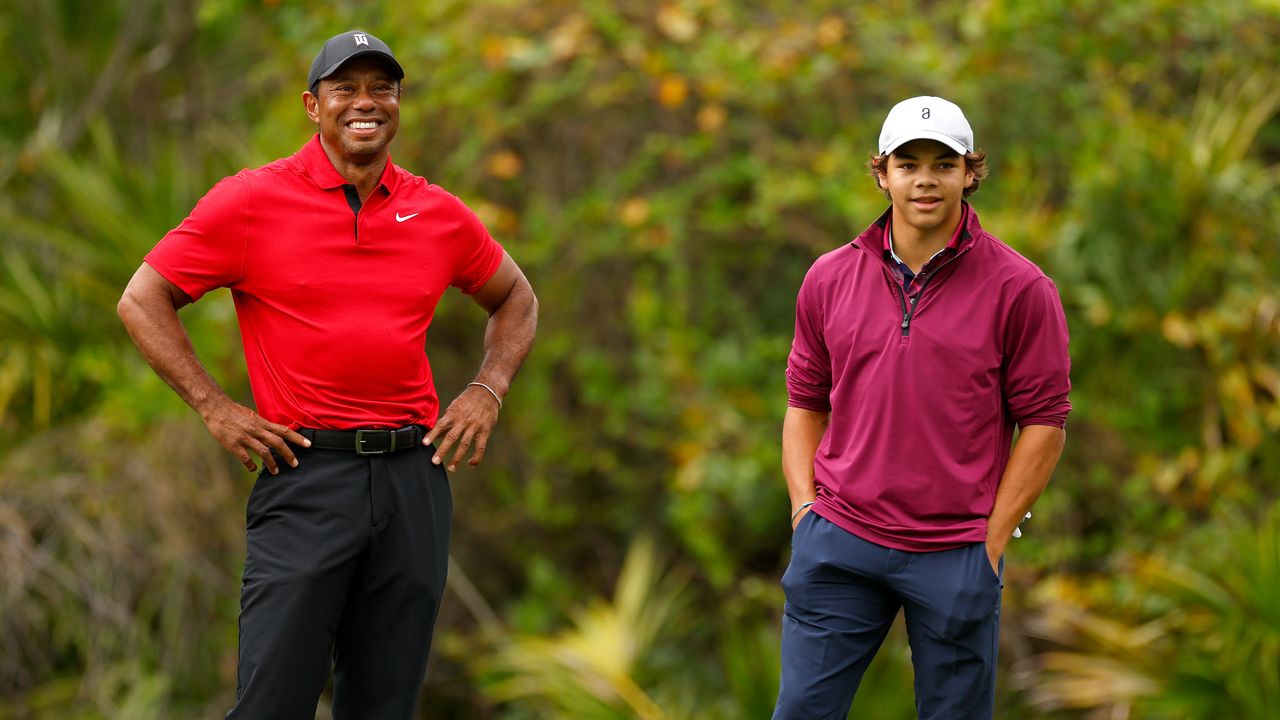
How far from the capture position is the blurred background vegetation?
25.6 ft

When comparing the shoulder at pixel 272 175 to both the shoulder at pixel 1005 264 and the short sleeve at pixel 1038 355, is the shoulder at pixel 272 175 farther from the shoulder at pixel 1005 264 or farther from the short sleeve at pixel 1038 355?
the short sleeve at pixel 1038 355

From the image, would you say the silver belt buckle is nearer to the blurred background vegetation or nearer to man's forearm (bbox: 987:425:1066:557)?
man's forearm (bbox: 987:425:1066:557)

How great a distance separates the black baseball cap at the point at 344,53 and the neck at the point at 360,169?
0.19 metres

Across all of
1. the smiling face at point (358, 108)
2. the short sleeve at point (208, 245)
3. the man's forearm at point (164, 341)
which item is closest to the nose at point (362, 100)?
the smiling face at point (358, 108)

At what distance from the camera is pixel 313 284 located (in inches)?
154

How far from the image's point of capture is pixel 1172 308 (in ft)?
26.0

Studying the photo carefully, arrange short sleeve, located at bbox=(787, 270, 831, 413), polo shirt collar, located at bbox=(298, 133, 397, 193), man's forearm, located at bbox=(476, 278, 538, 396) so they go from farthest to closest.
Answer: man's forearm, located at bbox=(476, 278, 538, 396), short sleeve, located at bbox=(787, 270, 831, 413), polo shirt collar, located at bbox=(298, 133, 397, 193)

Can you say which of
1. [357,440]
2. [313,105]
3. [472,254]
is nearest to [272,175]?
[313,105]

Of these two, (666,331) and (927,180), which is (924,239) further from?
(666,331)

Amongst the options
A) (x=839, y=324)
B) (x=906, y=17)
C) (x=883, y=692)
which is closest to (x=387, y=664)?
(x=839, y=324)

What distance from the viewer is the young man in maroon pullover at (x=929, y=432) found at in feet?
12.5

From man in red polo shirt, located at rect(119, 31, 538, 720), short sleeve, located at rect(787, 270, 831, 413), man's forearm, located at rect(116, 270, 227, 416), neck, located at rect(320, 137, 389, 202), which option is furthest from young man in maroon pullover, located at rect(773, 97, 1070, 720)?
man's forearm, located at rect(116, 270, 227, 416)

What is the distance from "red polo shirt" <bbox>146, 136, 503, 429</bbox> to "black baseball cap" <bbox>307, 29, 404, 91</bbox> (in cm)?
21

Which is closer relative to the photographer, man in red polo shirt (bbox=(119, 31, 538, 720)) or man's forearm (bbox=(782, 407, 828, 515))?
man in red polo shirt (bbox=(119, 31, 538, 720))
